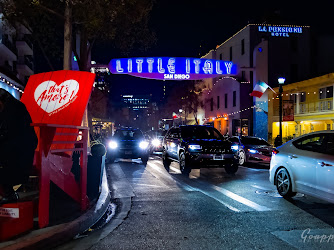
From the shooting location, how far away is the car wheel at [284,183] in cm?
797

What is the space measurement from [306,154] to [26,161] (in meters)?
5.50

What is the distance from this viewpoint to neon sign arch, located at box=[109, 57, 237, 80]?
2433cm

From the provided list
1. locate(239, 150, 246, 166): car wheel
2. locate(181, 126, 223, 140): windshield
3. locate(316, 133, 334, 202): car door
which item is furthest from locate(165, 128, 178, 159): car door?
locate(316, 133, 334, 202): car door

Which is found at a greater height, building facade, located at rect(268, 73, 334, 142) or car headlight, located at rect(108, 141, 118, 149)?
building facade, located at rect(268, 73, 334, 142)

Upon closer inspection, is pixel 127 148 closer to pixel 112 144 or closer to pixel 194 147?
pixel 112 144

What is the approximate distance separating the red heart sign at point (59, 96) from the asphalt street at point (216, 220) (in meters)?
2.28

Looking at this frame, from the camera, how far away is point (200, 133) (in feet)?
47.2

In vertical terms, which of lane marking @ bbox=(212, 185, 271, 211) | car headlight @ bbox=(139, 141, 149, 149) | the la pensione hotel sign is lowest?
lane marking @ bbox=(212, 185, 271, 211)

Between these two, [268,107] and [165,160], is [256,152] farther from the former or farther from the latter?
[268,107]

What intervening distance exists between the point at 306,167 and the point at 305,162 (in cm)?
11

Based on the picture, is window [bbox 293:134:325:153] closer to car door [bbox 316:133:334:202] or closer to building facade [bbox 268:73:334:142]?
car door [bbox 316:133:334:202]

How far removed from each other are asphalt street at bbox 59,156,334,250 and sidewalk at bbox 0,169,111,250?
0.70ft

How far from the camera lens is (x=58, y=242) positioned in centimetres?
473

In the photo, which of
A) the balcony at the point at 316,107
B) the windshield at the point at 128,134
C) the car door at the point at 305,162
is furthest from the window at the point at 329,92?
the car door at the point at 305,162
